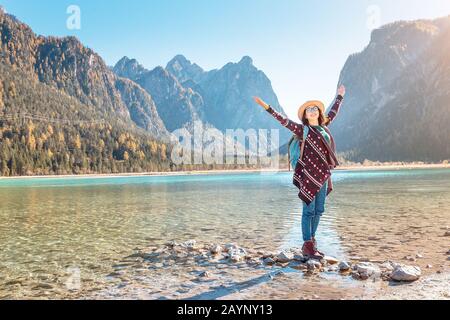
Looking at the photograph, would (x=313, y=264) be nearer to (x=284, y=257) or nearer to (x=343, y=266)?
(x=343, y=266)

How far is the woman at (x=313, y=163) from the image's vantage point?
9.67 meters

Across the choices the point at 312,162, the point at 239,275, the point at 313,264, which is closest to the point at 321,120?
the point at 312,162

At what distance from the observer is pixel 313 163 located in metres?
9.71

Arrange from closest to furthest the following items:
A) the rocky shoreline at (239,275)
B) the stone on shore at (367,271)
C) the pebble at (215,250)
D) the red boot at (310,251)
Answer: the rocky shoreline at (239,275), the stone on shore at (367,271), the red boot at (310,251), the pebble at (215,250)

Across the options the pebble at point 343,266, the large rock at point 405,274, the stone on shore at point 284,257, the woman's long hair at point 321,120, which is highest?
the woman's long hair at point 321,120

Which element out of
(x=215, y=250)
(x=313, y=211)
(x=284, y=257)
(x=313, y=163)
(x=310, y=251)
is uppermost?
(x=313, y=163)

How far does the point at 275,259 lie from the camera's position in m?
9.90

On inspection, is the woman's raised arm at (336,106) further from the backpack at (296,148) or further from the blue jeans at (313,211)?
the blue jeans at (313,211)

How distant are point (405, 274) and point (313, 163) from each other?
3.28m

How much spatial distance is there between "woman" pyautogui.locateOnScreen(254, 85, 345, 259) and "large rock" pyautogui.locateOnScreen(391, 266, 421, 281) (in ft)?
7.02

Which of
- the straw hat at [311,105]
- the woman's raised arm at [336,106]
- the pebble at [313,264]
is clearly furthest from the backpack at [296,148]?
the pebble at [313,264]

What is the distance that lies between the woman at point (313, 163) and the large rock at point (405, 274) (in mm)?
2139

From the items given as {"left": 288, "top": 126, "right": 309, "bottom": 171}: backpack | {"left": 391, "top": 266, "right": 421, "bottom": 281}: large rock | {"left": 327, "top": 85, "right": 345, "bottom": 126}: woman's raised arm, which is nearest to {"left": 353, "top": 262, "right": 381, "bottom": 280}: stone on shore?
{"left": 391, "top": 266, "right": 421, "bottom": 281}: large rock
